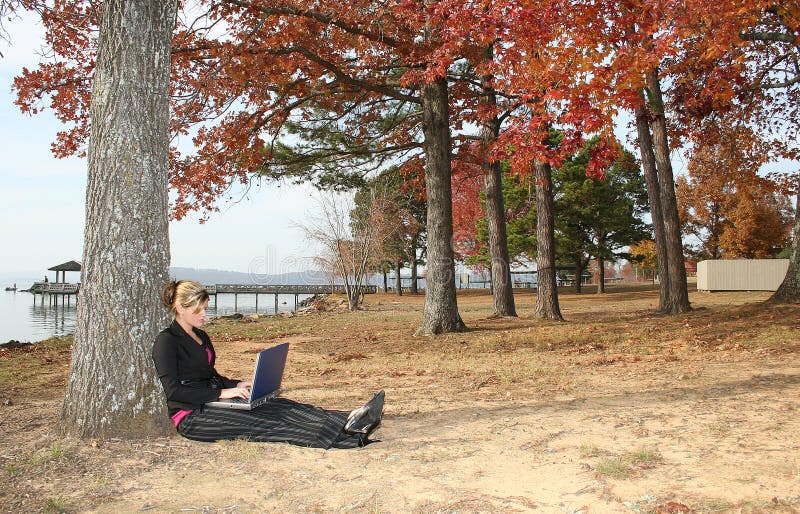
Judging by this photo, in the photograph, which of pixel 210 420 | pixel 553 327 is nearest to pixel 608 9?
pixel 553 327

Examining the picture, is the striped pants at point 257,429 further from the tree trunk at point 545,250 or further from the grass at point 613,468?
the tree trunk at point 545,250

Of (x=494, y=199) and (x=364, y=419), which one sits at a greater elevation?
(x=494, y=199)

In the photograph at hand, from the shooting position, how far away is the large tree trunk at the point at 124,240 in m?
4.84

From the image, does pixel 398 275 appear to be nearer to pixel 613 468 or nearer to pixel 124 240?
pixel 124 240

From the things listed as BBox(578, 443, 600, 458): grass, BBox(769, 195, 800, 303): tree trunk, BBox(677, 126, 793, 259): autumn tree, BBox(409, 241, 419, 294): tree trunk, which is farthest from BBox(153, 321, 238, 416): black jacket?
BBox(409, 241, 419, 294): tree trunk

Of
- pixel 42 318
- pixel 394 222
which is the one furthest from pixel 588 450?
pixel 42 318

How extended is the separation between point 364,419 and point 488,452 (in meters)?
1.02

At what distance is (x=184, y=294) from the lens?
4.51 m

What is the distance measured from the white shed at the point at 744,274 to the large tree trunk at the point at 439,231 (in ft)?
85.8

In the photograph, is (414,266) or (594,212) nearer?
(594,212)

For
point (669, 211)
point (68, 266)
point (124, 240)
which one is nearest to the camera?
point (124, 240)

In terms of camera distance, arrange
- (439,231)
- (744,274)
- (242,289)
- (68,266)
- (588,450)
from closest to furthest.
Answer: (588,450), (439,231), (744,274), (68,266), (242,289)

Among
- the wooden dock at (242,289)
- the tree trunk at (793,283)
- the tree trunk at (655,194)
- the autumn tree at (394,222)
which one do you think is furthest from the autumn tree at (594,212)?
the wooden dock at (242,289)

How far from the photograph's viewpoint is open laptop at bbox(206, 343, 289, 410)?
4.50 m
